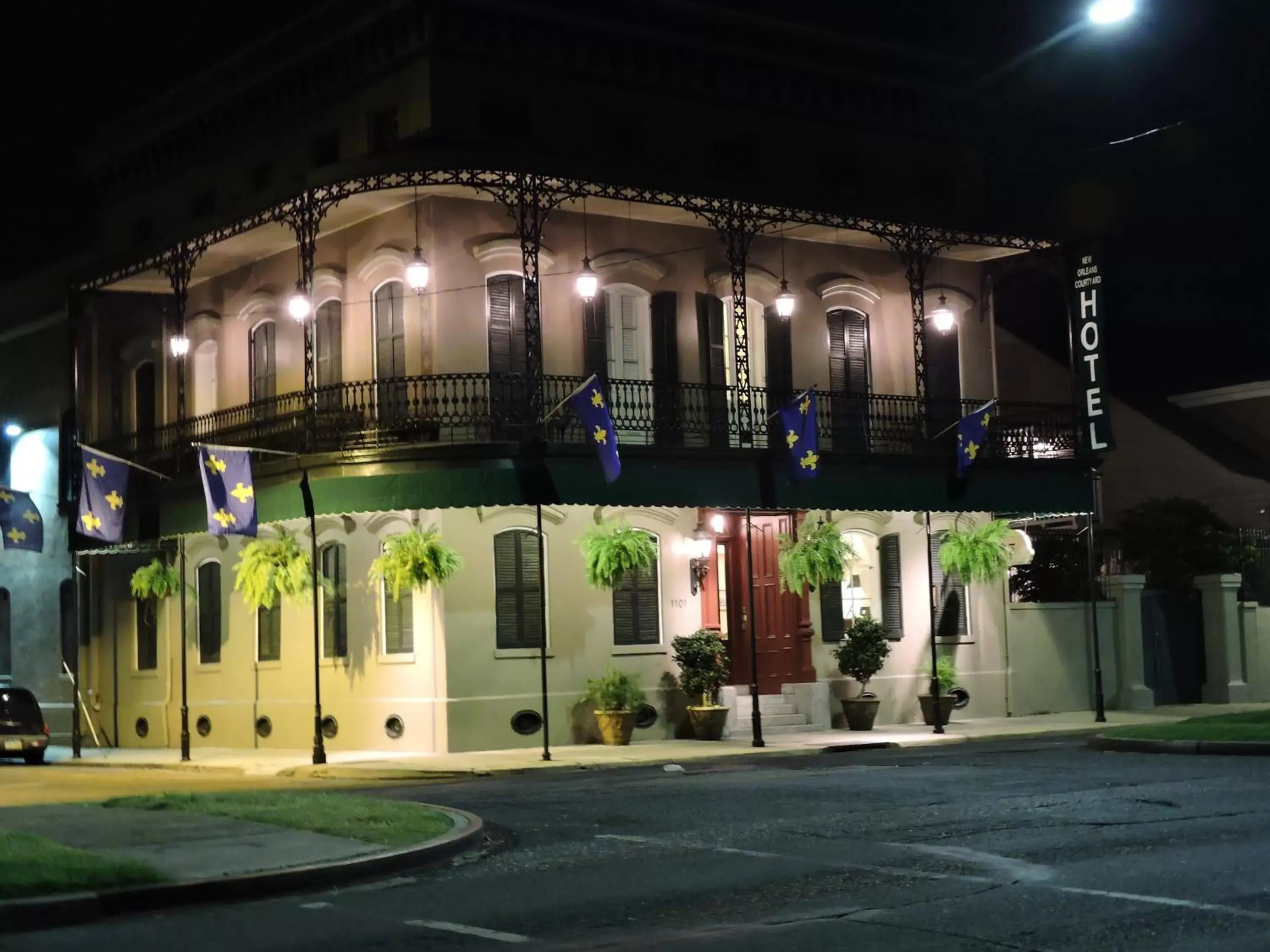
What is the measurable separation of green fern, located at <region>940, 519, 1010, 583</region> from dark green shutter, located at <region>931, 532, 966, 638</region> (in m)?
0.79

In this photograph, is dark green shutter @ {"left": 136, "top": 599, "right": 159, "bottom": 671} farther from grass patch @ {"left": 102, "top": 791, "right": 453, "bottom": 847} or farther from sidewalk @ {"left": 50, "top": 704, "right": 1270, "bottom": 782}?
grass patch @ {"left": 102, "top": 791, "right": 453, "bottom": 847}

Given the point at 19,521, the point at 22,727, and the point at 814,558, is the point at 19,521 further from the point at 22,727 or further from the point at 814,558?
the point at 814,558

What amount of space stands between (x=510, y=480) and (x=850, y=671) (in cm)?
688

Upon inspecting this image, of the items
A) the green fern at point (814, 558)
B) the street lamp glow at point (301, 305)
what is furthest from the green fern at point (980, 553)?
the street lamp glow at point (301, 305)

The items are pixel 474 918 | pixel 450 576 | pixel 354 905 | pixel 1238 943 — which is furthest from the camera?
pixel 450 576

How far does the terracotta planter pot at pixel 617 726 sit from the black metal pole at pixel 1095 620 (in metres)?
7.92

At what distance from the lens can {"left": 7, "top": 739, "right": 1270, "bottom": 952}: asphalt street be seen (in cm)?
890

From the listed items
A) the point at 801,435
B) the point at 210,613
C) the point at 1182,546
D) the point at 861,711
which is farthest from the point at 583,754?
the point at 1182,546

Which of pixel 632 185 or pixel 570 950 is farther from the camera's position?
pixel 632 185

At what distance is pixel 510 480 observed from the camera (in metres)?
24.2

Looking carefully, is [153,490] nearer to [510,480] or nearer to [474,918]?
[510,480]

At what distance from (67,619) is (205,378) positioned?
6.16 meters

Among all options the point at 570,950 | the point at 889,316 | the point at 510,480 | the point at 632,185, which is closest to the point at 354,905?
the point at 570,950

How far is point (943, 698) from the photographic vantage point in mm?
27469
